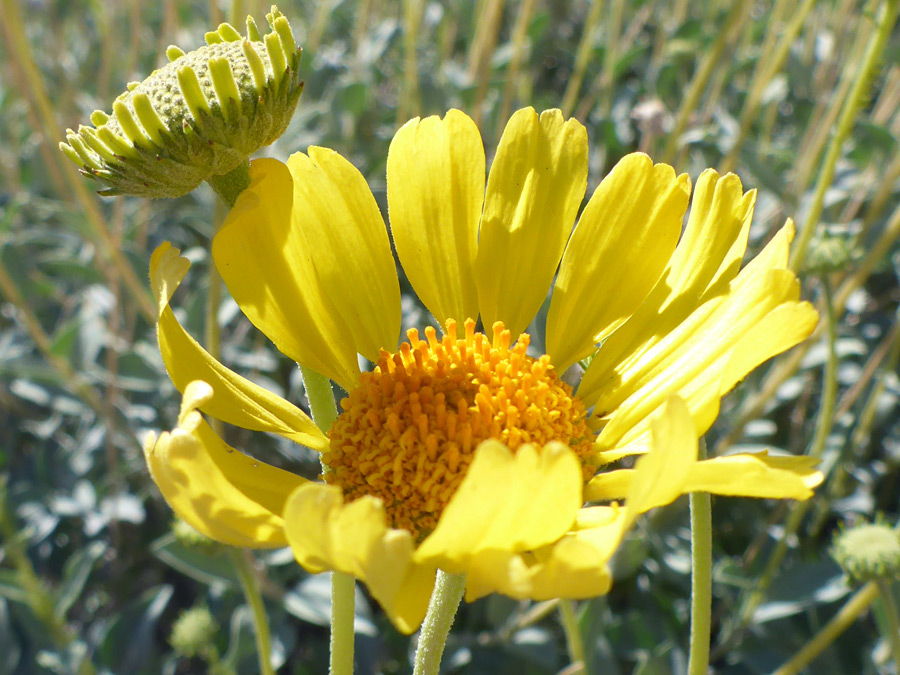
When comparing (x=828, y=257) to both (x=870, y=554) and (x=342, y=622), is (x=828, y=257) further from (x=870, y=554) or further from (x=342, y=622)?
(x=342, y=622)

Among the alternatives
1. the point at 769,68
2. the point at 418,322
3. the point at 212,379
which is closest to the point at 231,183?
the point at 212,379

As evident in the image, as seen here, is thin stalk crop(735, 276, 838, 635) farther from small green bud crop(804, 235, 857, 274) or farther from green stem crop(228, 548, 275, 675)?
green stem crop(228, 548, 275, 675)

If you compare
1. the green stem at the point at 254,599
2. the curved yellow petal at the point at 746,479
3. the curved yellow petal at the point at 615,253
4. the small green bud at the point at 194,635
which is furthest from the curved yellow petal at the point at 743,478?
the small green bud at the point at 194,635

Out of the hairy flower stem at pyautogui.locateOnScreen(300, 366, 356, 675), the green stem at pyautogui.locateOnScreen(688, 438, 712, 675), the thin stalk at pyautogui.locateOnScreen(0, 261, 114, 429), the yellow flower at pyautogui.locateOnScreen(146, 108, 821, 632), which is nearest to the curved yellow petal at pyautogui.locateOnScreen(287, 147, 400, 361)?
the yellow flower at pyautogui.locateOnScreen(146, 108, 821, 632)

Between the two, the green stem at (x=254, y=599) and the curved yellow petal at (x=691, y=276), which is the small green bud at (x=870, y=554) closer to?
the curved yellow petal at (x=691, y=276)

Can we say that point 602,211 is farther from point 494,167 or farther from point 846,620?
point 846,620

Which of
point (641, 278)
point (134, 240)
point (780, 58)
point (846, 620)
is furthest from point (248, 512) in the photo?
point (134, 240)

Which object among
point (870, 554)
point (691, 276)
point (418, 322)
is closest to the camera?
point (691, 276)
